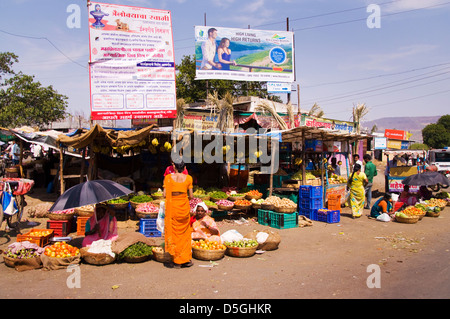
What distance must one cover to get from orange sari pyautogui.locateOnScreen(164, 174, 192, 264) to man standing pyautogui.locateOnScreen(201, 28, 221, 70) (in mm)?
11248

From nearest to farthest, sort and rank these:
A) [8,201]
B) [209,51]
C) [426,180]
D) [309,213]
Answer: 1. [8,201]
2. [426,180]
3. [309,213]
4. [209,51]

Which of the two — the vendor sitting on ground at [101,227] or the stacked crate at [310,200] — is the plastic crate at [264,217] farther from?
the vendor sitting on ground at [101,227]

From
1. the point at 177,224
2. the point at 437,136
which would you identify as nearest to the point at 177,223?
the point at 177,224

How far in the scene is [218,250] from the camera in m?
6.05

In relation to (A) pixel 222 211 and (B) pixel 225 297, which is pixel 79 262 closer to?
(B) pixel 225 297

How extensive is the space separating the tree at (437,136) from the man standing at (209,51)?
46.8 m

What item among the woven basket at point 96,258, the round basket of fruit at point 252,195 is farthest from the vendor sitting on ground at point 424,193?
the woven basket at point 96,258

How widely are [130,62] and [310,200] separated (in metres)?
6.84

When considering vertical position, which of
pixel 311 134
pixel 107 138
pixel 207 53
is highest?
pixel 207 53

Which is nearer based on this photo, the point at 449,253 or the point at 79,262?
the point at 79,262

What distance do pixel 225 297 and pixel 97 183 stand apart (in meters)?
2.95

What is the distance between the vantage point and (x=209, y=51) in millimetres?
15891

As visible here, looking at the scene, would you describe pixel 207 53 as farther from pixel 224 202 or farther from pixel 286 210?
pixel 286 210
